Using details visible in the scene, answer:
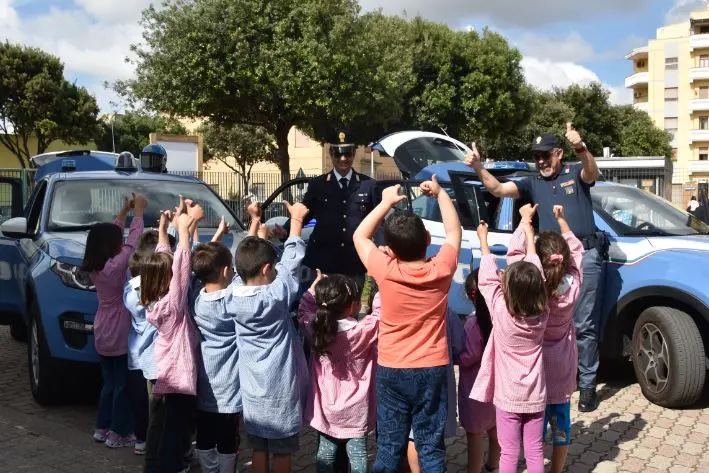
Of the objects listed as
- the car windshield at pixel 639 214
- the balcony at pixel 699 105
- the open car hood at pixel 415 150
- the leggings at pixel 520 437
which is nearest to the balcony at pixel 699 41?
the balcony at pixel 699 105

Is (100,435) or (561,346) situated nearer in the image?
(561,346)

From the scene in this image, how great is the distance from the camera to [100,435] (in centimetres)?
475

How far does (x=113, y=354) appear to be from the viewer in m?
4.57

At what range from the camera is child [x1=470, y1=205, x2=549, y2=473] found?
343 centimetres

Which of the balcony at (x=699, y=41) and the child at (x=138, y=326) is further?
the balcony at (x=699, y=41)

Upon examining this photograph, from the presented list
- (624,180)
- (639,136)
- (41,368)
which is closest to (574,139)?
(41,368)

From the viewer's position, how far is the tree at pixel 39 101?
32781mm

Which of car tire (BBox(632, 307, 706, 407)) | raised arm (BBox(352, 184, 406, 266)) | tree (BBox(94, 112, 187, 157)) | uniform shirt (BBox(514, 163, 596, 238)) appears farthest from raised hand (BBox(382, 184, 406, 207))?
tree (BBox(94, 112, 187, 157))

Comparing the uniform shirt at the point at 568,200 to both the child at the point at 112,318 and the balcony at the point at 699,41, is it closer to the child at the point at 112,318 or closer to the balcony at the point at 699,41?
the child at the point at 112,318

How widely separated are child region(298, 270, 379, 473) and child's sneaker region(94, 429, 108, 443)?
72.9 inches

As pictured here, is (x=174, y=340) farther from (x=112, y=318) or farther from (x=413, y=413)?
(x=413, y=413)

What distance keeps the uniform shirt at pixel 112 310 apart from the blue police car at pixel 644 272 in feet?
6.35

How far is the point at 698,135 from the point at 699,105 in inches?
107

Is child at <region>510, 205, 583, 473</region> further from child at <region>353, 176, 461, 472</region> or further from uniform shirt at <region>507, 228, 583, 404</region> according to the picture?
child at <region>353, 176, 461, 472</region>
